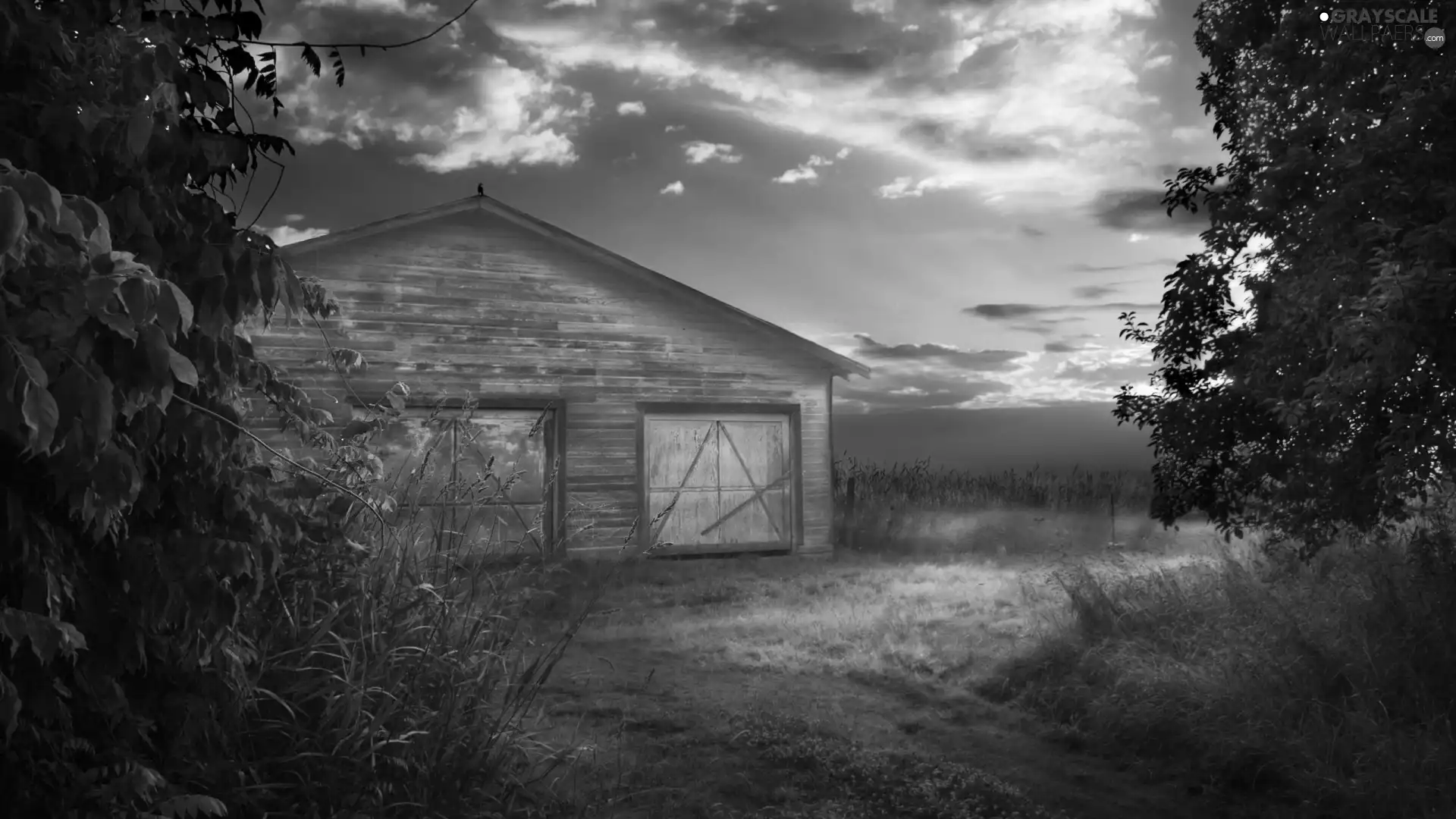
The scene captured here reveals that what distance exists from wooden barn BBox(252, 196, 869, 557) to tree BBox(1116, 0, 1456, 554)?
6.29 m

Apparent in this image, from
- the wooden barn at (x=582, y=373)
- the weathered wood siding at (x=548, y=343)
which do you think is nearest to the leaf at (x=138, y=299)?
the wooden barn at (x=582, y=373)

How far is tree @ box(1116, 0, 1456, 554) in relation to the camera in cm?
627

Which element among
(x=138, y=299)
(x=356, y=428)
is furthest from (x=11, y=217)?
(x=356, y=428)

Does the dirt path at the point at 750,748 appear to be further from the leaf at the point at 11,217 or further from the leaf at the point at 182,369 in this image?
the leaf at the point at 11,217

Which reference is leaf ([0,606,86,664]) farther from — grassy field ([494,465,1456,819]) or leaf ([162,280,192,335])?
grassy field ([494,465,1456,819])

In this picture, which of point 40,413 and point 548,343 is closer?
point 40,413

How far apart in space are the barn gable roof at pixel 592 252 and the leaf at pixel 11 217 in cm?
1175

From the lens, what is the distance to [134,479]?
2617 millimetres

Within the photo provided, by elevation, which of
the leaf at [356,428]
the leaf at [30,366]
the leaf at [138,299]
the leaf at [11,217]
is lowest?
the leaf at [356,428]

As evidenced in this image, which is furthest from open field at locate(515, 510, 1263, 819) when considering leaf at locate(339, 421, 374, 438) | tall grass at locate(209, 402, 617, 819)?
leaf at locate(339, 421, 374, 438)

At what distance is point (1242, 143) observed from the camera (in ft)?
28.5

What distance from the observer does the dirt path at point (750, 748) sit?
16.8 feet

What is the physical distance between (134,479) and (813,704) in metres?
5.06

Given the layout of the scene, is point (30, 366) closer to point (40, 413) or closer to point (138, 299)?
point (40, 413)
